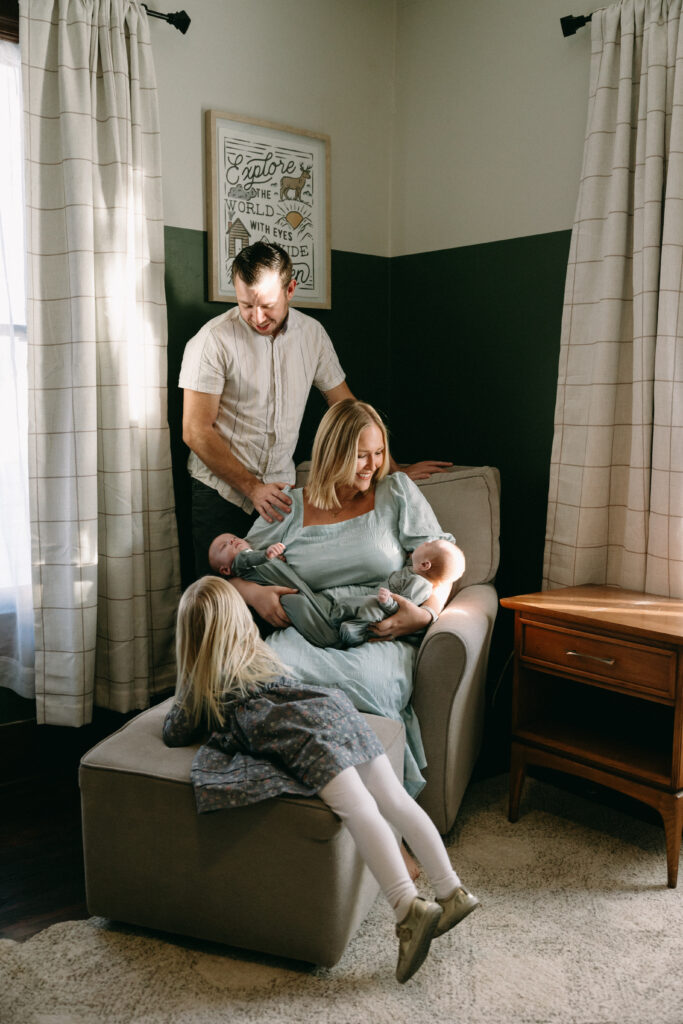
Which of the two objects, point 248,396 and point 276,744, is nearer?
point 276,744

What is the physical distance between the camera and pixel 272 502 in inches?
100

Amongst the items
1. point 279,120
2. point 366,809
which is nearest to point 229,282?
point 279,120

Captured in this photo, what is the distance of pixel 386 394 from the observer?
12.0 ft

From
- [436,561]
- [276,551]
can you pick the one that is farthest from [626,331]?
[276,551]

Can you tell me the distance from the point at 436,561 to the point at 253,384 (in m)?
0.89

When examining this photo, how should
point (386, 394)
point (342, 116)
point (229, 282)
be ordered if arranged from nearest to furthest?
point (229, 282)
point (342, 116)
point (386, 394)

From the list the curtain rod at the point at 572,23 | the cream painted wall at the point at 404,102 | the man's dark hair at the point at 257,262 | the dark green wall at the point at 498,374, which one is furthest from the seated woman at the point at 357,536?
the curtain rod at the point at 572,23

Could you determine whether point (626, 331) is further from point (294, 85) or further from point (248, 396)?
point (294, 85)

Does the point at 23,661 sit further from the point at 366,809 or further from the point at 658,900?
the point at 658,900

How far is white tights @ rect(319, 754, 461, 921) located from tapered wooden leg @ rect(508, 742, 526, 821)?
66 cm

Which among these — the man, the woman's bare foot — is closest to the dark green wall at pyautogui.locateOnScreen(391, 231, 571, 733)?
the man

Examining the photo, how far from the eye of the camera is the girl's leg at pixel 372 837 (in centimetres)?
171

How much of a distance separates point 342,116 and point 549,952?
2.94 meters

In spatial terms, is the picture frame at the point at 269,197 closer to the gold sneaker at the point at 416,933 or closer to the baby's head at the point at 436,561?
the baby's head at the point at 436,561
